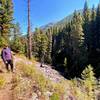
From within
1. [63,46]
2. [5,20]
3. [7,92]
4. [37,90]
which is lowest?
[63,46]

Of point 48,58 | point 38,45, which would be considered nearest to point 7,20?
point 38,45

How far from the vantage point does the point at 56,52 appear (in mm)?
101625

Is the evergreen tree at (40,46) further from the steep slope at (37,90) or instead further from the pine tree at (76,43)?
the steep slope at (37,90)

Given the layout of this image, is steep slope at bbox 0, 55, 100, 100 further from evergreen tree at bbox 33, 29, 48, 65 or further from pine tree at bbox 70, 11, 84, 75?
evergreen tree at bbox 33, 29, 48, 65

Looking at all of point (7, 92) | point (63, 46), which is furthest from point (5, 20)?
point (63, 46)

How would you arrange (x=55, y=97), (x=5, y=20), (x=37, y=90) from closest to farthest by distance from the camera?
(x=55, y=97), (x=37, y=90), (x=5, y=20)

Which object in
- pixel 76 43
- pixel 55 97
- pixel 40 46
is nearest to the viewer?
pixel 55 97

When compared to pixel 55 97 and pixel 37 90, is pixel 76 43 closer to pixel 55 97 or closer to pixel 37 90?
pixel 37 90

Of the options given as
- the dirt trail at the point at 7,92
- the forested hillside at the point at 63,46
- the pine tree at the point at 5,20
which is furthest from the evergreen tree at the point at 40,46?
the dirt trail at the point at 7,92

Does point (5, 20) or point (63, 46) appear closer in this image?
point (5, 20)

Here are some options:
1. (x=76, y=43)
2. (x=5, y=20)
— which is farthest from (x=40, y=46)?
(x=5, y=20)

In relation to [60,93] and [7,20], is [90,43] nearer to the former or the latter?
[7,20]

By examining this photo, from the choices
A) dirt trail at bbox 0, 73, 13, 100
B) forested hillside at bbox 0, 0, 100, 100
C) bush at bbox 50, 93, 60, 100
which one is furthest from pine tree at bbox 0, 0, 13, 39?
bush at bbox 50, 93, 60, 100

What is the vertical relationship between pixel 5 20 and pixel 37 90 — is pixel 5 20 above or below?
above
